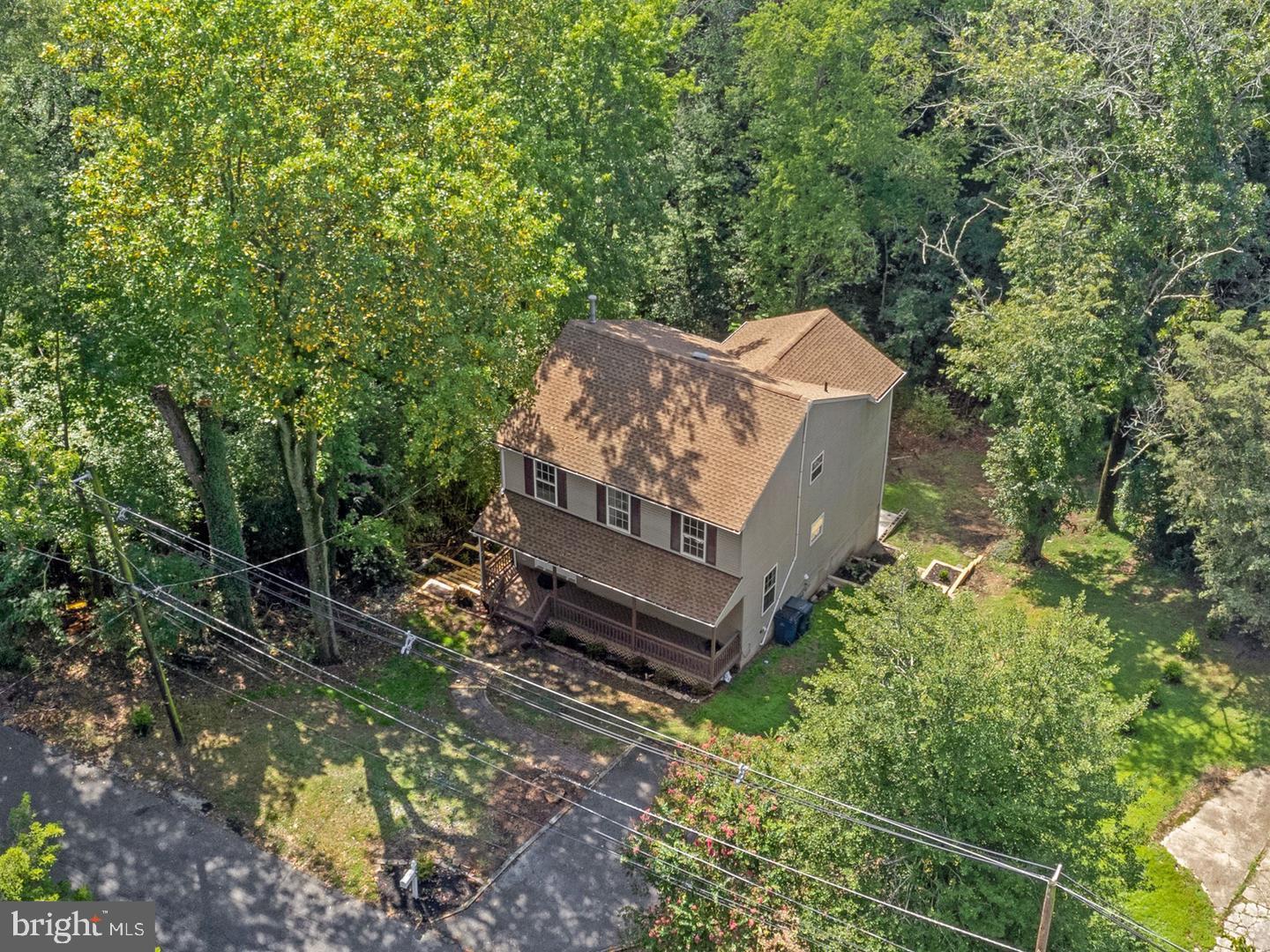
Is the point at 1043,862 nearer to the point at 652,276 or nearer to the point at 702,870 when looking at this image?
the point at 702,870

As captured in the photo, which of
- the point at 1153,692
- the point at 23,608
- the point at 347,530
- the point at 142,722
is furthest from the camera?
the point at 347,530

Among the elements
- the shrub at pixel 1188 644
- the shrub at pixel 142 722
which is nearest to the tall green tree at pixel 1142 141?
the shrub at pixel 1188 644

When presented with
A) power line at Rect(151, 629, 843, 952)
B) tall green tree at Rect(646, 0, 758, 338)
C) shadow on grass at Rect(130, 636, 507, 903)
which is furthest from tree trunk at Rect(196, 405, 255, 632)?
tall green tree at Rect(646, 0, 758, 338)

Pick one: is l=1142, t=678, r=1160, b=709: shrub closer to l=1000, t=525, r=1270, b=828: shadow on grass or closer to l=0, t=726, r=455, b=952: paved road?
l=1000, t=525, r=1270, b=828: shadow on grass

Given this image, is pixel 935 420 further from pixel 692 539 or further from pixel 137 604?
pixel 137 604

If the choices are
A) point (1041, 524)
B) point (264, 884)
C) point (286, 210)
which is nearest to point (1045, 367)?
point (1041, 524)

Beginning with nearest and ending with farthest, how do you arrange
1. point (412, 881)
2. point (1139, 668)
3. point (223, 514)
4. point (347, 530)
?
point (412, 881) → point (347, 530) → point (223, 514) → point (1139, 668)

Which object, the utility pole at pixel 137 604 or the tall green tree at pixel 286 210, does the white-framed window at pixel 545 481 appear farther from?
the utility pole at pixel 137 604


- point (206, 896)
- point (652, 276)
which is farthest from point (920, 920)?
point (652, 276)
